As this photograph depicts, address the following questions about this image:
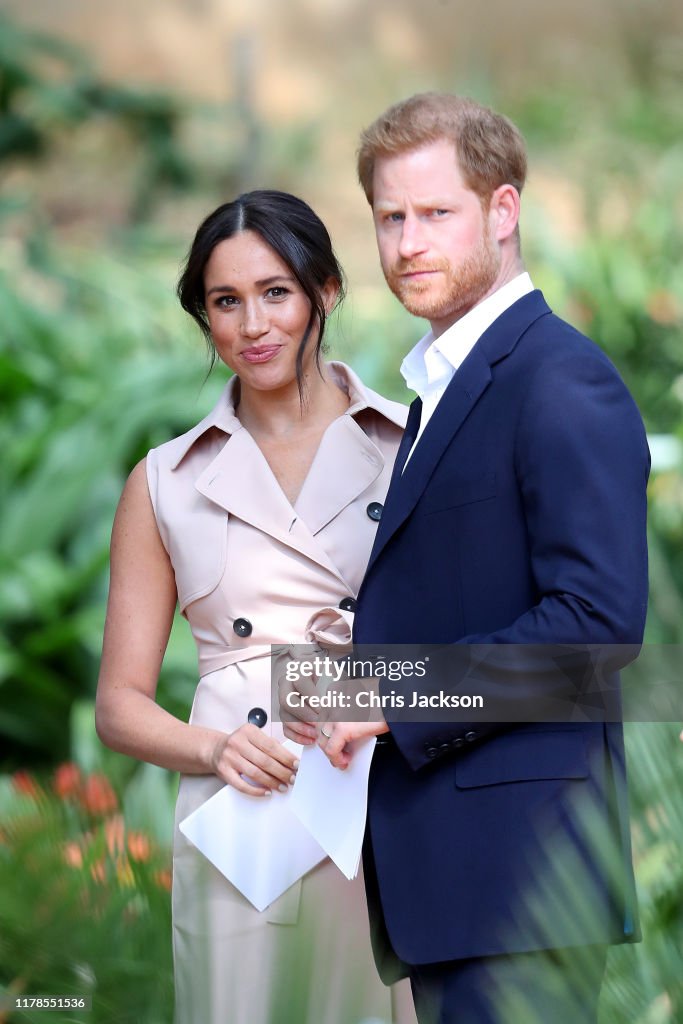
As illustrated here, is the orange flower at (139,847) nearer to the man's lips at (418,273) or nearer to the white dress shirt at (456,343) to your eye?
the white dress shirt at (456,343)

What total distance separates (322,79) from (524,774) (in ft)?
40.5

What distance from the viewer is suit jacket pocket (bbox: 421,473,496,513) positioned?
149 cm

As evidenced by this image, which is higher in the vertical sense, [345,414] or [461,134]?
[461,134]

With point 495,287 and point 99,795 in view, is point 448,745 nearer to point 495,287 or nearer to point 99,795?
point 495,287

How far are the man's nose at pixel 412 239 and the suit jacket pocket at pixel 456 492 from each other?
267 millimetres

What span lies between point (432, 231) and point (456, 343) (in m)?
0.14

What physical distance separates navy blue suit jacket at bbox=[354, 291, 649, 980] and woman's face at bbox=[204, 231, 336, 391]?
265mm

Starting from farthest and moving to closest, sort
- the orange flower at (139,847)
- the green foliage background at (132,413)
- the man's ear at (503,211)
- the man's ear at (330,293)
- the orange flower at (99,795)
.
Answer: the orange flower at (99,795) → the man's ear at (330,293) → the man's ear at (503,211) → the orange flower at (139,847) → the green foliage background at (132,413)

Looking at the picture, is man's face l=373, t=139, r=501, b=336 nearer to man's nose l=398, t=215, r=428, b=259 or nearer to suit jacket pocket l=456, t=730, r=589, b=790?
man's nose l=398, t=215, r=428, b=259

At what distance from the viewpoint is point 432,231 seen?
1.54 m

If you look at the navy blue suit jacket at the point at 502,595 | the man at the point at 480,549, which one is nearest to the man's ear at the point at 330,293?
the man at the point at 480,549

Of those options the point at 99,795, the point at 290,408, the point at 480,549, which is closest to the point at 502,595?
the point at 480,549

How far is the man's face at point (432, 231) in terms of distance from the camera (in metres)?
1.54

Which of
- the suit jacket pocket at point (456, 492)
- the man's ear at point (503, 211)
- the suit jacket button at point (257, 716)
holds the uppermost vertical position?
the man's ear at point (503, 211)
